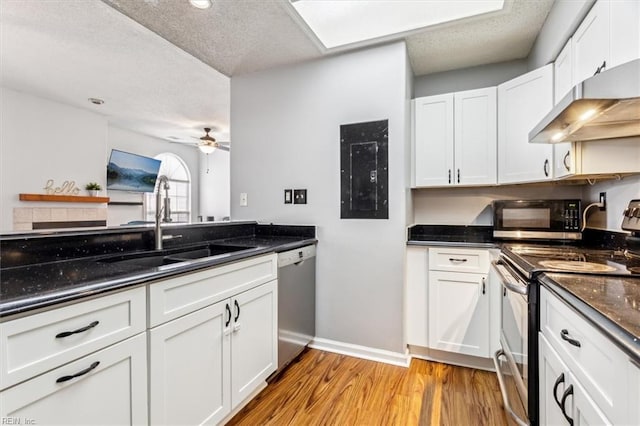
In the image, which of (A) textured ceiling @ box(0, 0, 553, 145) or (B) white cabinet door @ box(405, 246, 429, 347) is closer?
(A) textured ceiling @ box(0, 0, 553, 145)

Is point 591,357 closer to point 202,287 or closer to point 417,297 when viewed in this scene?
point 202,287

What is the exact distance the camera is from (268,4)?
1824mm

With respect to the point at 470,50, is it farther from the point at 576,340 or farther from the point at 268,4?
the point at 576,340

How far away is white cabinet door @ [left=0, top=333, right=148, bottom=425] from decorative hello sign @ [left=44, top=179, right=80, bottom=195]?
4308mm

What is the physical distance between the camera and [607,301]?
0.83 metres

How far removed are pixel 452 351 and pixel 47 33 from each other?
391cm

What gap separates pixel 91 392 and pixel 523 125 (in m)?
2.71

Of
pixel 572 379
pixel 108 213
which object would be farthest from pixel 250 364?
pixel 108 213

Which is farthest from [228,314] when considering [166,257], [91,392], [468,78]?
[468,78]

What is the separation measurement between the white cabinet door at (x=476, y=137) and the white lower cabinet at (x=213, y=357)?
1.71 meters

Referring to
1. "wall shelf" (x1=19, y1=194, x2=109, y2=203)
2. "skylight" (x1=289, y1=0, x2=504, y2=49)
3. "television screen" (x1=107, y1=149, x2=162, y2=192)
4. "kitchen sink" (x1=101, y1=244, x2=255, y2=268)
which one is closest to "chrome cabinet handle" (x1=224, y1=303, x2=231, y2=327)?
"kitchen sink" (x1=101, y1=244, x2=255, y2=268)

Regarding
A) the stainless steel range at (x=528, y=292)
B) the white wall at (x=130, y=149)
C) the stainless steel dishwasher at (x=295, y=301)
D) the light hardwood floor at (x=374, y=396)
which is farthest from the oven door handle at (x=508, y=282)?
the white wall at (x=130, y=149)

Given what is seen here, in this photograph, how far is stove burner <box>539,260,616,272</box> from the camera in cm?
124

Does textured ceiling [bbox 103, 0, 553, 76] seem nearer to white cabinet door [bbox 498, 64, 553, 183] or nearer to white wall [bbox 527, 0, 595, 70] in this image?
white wall [bbox 527, 0, 595, 70]
